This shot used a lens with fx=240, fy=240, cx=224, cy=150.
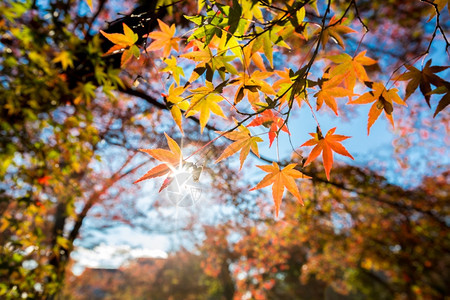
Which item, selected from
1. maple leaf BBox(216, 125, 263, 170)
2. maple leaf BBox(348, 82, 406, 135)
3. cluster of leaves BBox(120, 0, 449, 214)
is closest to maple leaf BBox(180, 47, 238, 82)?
cluster of leaves BBox(120, 0, 449, 214)

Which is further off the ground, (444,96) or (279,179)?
(444,96)

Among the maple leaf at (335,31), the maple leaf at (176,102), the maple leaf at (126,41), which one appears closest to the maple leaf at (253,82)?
the maple leaf at (176,102)

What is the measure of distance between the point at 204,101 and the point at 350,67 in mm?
631

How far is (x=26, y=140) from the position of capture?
2.85m

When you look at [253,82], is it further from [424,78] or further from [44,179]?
[44,179]

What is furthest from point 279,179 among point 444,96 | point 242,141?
point 444,96

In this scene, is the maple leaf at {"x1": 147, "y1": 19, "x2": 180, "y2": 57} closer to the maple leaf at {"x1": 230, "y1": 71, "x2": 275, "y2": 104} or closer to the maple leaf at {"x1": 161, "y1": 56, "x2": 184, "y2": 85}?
the maple leaf at {"x1": 161, "y1": 56, "x2": 184, "y2": 85}

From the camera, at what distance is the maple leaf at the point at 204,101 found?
34.2 inches

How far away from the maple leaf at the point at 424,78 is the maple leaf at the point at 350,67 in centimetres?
13

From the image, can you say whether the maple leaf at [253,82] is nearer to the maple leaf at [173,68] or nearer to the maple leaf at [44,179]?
the maple leaf at [173,68]

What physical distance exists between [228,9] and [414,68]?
72cm

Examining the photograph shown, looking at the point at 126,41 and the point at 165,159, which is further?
the point at 126,41

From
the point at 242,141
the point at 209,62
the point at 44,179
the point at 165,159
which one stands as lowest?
the point at 165,159

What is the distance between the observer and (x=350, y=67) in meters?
1.01
